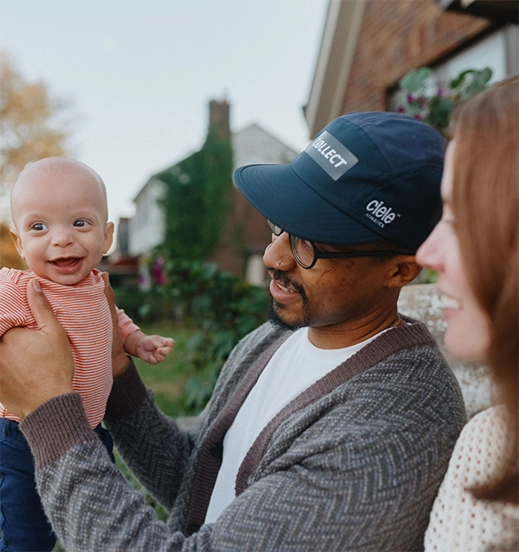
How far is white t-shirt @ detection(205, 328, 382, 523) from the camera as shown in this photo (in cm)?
161

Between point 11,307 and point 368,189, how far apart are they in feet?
3.23

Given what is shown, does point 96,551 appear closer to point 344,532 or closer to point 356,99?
point 344,532

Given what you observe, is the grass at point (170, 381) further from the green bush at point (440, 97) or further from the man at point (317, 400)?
the man at point (317, 400)

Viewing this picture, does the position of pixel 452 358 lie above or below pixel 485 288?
below

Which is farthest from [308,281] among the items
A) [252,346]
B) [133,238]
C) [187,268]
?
[133,238]

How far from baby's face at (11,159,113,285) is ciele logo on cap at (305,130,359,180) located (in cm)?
69

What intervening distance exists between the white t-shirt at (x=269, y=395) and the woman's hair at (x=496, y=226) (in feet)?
1.99

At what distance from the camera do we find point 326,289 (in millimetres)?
1540

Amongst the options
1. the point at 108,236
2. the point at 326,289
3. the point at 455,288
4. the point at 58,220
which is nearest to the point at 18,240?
the point at 58,220

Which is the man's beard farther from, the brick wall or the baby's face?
the brick wall

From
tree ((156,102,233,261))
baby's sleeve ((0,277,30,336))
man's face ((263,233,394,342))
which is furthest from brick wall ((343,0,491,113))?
tree ((156,102,233,261))

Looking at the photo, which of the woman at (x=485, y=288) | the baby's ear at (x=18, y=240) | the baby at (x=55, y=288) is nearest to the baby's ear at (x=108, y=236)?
the baby at (x=55, y=288)

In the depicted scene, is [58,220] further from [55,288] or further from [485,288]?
[485,288]

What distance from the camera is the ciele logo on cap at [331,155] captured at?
4.69ft
